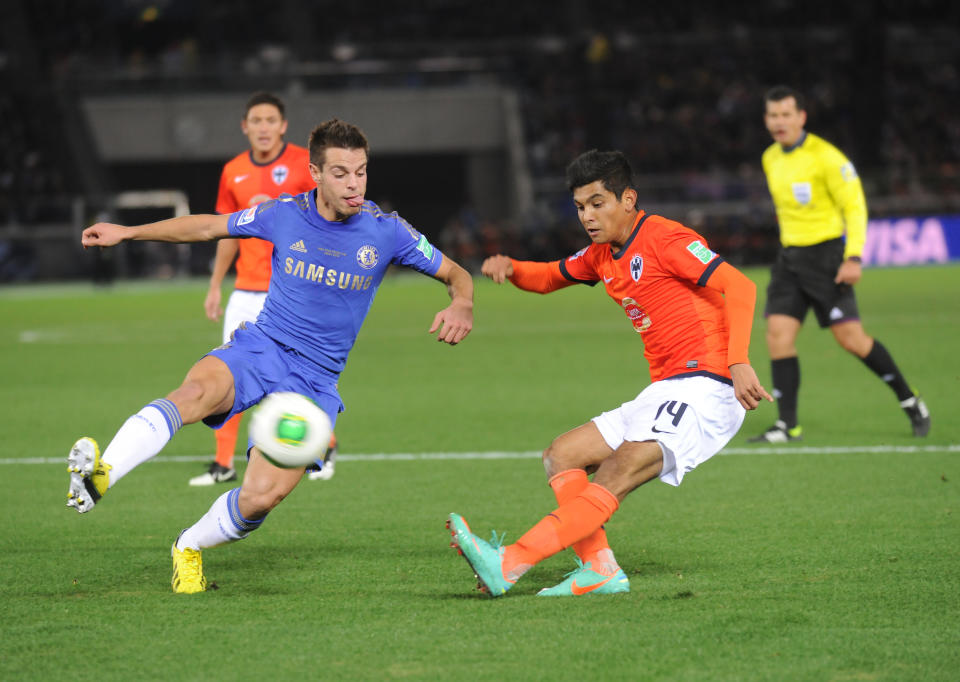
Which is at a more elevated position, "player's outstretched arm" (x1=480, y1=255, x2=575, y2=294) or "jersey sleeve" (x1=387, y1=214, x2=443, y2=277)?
"jersey sleeve" (x1=387, y1=214, x2=443, y2=277)

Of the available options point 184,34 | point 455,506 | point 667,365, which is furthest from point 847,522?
point 184,34

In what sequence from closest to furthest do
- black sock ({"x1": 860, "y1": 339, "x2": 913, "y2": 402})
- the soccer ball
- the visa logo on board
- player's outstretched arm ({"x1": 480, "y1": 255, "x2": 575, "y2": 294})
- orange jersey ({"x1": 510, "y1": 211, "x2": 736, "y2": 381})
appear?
1. the soccer ball
2. orange jersey ({"x1": 510, "y1": 211, "x2": 736, "y2": 381})
3. player's outstretched arm ({"x1": 480, "y1": 255, "x2": 575, "y2": 294})
4. black sock ({"x1": 860, "y1": 339, "x2": 913, "y2": 402})
5. the visa logo on board

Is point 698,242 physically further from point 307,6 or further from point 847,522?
point 307,6

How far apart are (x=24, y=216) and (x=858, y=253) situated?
29.1 metres

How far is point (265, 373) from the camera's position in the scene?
4961mm

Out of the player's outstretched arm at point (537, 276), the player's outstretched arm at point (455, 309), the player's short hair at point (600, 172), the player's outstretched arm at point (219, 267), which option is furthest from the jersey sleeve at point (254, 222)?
the player's outstretched arm at point (219, 267)

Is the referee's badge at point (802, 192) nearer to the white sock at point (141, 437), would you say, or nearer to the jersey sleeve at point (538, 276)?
the jersey sleeve at point (538, 276)

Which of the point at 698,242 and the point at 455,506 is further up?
the point at 698,242

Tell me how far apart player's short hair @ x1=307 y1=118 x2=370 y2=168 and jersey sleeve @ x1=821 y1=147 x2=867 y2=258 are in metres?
4.47

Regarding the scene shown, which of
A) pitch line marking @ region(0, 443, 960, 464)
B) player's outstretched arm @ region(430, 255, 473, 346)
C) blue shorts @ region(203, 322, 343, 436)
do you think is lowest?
pitch line marking @ region(0, 443, 960, 464)

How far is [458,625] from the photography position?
4320 mm

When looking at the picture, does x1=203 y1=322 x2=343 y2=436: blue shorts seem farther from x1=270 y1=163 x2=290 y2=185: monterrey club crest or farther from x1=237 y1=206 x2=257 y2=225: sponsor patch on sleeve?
x1=270 y1=163 x2=290 y2=185: monterrey club crest

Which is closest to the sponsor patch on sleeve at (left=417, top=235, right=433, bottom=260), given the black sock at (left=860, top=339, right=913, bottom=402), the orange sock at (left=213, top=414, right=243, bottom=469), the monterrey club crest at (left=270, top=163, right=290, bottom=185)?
the monterrey club crest at (left=270, top=163, right=290, bottom=185)

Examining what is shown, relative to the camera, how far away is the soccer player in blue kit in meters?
4.87
